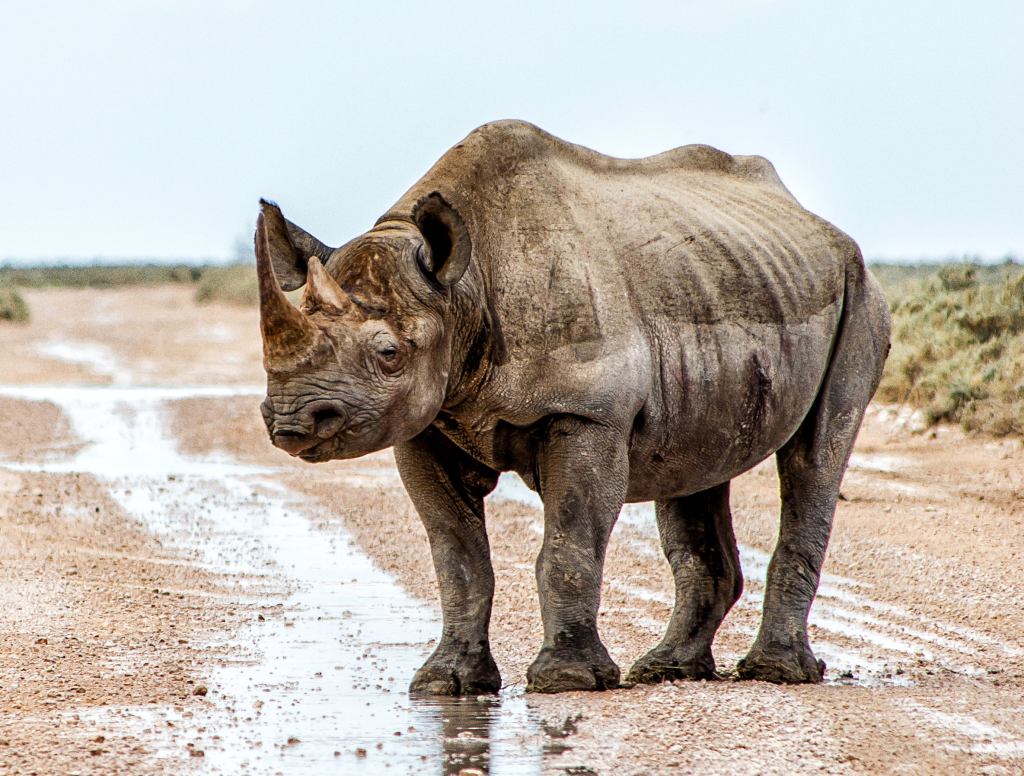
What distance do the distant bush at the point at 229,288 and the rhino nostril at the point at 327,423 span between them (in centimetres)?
4999

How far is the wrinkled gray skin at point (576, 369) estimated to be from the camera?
7145 mm

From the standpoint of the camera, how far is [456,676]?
7.89 metres

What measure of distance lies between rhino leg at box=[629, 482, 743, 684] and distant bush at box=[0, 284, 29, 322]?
46189 mm

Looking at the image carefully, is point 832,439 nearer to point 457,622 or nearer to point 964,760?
point 457,622

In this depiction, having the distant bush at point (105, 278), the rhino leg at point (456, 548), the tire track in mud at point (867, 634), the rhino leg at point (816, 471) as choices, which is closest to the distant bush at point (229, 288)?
the distant bush at point (105, 278)

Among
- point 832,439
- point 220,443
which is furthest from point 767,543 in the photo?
point 220,443

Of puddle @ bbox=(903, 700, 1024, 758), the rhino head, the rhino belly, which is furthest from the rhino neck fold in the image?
puddle @ bbox=(903, 700, 1024, 758)

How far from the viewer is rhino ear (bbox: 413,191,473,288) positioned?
734cm

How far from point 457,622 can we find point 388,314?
169 cm

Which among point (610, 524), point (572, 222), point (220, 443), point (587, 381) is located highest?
point (572, 222)

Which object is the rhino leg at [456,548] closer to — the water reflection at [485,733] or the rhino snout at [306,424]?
the water reflection at [485,733]

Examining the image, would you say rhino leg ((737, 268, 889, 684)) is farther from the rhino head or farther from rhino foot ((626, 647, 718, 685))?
the rhino head

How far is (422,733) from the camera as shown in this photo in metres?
6.71

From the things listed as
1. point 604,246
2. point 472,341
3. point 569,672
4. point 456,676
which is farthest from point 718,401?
point 456,676
